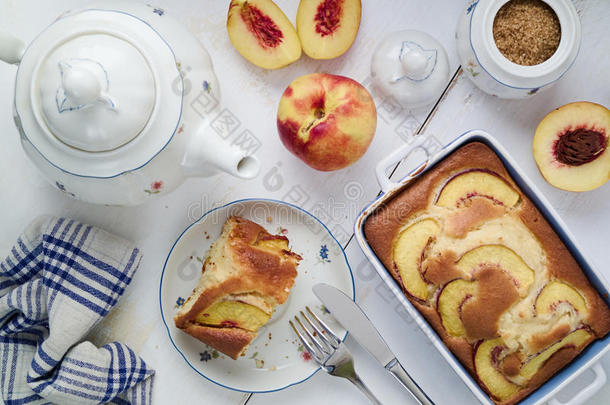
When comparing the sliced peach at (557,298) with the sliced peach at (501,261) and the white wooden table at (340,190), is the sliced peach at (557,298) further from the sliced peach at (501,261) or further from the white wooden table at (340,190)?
the white wooden table at (340,190)

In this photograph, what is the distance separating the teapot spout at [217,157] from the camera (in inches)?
35.0

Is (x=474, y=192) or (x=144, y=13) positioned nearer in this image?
(x=144, y=13)

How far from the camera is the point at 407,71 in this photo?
116cm

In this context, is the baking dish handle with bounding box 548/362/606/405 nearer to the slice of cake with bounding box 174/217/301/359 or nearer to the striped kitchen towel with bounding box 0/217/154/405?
the slice of cake with bounding box 174/217/301/359

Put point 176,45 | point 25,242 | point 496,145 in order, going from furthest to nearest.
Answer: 1. point 25,242
2. point 496,145
3. point 176,45

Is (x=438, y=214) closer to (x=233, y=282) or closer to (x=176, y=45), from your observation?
(x=233, y=282)

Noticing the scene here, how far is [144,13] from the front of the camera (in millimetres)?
945

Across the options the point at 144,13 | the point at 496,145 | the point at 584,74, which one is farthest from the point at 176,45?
the point at 584,74

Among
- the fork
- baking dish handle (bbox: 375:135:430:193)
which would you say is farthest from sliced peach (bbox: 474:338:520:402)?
baking dish handle (bbox: 375:135:430:193)

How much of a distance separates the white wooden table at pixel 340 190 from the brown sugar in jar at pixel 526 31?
14cm

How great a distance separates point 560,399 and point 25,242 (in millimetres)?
1323

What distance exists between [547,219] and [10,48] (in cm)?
109

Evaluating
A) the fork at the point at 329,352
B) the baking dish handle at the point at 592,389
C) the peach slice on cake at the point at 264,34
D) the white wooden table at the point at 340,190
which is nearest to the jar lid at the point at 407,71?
the white wooden table at the point at 340,190

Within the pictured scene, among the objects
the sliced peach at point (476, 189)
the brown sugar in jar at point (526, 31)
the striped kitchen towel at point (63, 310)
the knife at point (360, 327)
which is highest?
the brown sugar in jar at point (526, 31)
